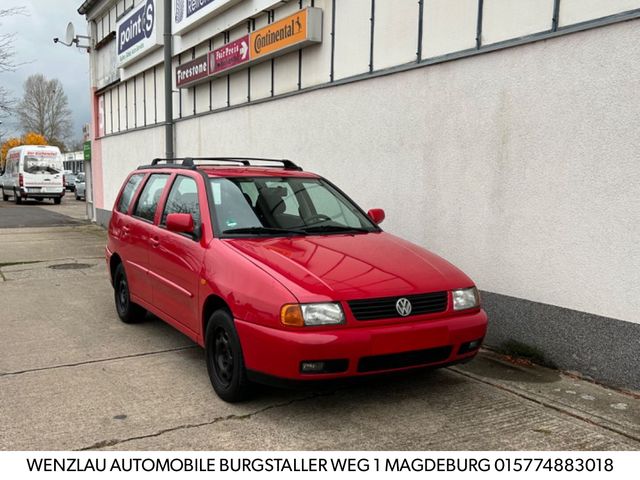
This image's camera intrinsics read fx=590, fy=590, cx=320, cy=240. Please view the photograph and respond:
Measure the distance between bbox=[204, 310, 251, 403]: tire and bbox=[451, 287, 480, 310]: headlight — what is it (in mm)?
1489

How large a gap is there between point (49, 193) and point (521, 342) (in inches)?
→ 1132

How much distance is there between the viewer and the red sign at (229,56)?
966 cm

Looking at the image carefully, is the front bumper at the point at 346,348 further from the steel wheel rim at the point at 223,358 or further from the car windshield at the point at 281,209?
the car windshield at the point at 281,209

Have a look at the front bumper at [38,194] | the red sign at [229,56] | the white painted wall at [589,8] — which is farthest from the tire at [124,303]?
the front bumper at [38,194]

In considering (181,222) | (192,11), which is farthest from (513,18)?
(192,11)

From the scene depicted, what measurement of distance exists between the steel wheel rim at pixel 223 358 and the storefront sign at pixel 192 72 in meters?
7.75

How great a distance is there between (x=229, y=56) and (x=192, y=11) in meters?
1.91

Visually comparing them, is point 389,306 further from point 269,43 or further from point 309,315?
point 269,43

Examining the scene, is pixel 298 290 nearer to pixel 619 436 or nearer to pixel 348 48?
pixel 619 436

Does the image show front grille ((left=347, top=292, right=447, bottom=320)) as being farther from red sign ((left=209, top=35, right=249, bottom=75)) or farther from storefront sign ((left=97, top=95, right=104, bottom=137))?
storefront sign ((left=97, top=95, right=104, bottom=137))

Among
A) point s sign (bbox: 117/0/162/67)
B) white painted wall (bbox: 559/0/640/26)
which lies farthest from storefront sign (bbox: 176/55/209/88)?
white painted wall (bbox: 559/0/640/26)

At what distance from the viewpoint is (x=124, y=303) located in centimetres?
633
